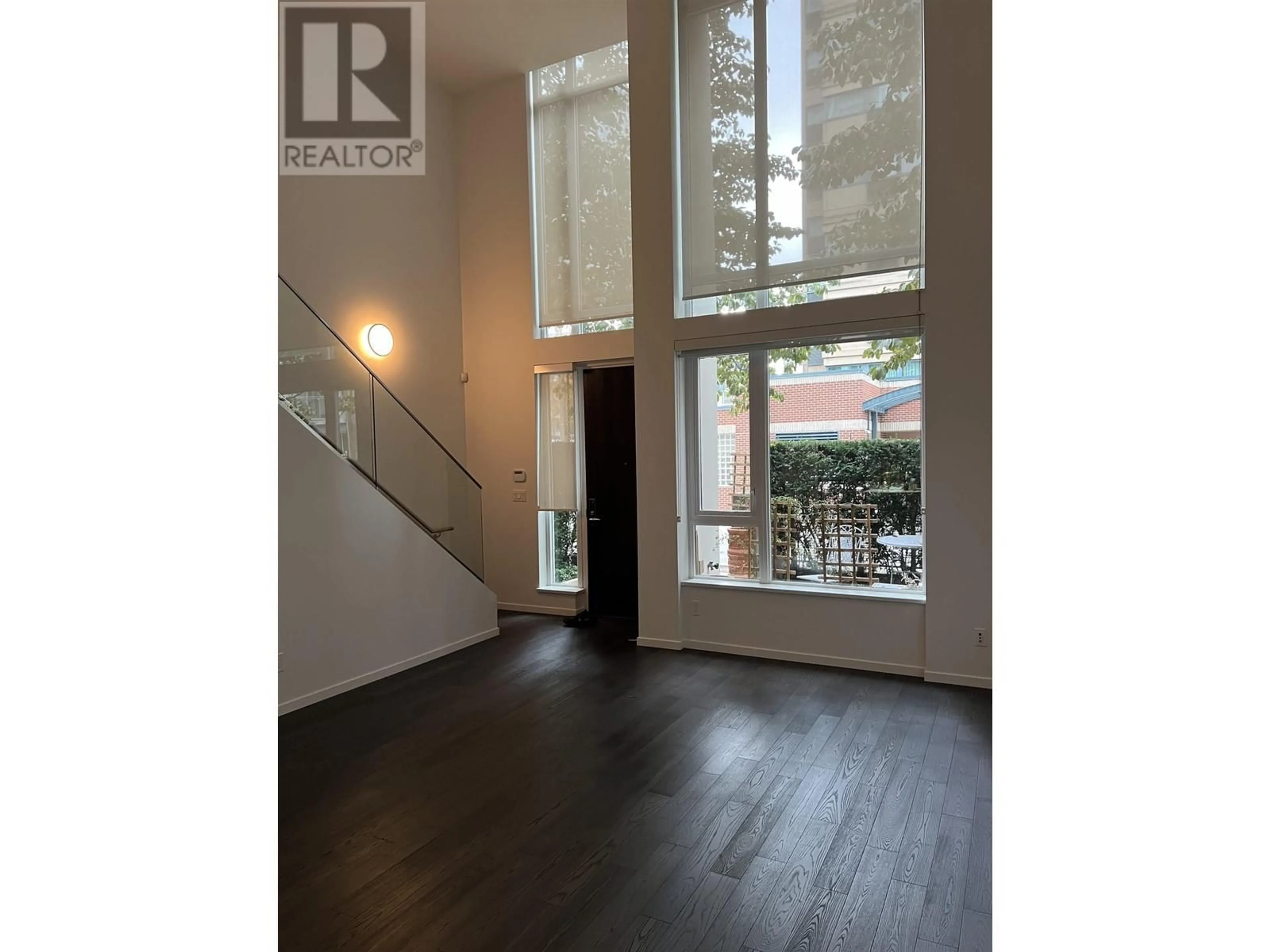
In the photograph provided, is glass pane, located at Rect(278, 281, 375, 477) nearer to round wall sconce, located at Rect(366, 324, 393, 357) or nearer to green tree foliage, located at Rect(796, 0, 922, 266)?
round wall sconce, located at Rect(366, 324, 393, 357)

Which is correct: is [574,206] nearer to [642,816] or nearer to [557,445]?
[557,445]

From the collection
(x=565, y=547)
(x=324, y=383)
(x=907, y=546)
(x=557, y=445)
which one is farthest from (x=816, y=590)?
(x=324, y=383)

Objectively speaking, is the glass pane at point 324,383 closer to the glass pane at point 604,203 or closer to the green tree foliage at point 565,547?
the green tree foliage at point 565,547

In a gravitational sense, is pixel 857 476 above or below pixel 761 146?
below

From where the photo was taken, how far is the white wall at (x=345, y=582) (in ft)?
13.7

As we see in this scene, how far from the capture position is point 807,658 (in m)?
4.78

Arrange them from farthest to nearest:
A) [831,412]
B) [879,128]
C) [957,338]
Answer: [831,412] → [879,128] → [957,338]

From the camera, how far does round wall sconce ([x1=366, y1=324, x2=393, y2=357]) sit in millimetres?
6047

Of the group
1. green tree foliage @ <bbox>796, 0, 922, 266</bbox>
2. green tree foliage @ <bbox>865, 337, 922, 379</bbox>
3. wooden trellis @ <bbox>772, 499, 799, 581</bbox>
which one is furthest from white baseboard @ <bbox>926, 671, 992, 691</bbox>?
green tree foliage @ <bbox>796, 0, 922, 266</bbox>

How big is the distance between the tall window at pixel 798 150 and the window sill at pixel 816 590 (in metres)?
2.11

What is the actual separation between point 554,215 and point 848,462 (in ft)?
12.8

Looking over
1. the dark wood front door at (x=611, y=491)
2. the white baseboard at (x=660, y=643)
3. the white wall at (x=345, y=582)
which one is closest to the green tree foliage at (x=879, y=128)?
the dark wood front door at (x=611, y=491)
